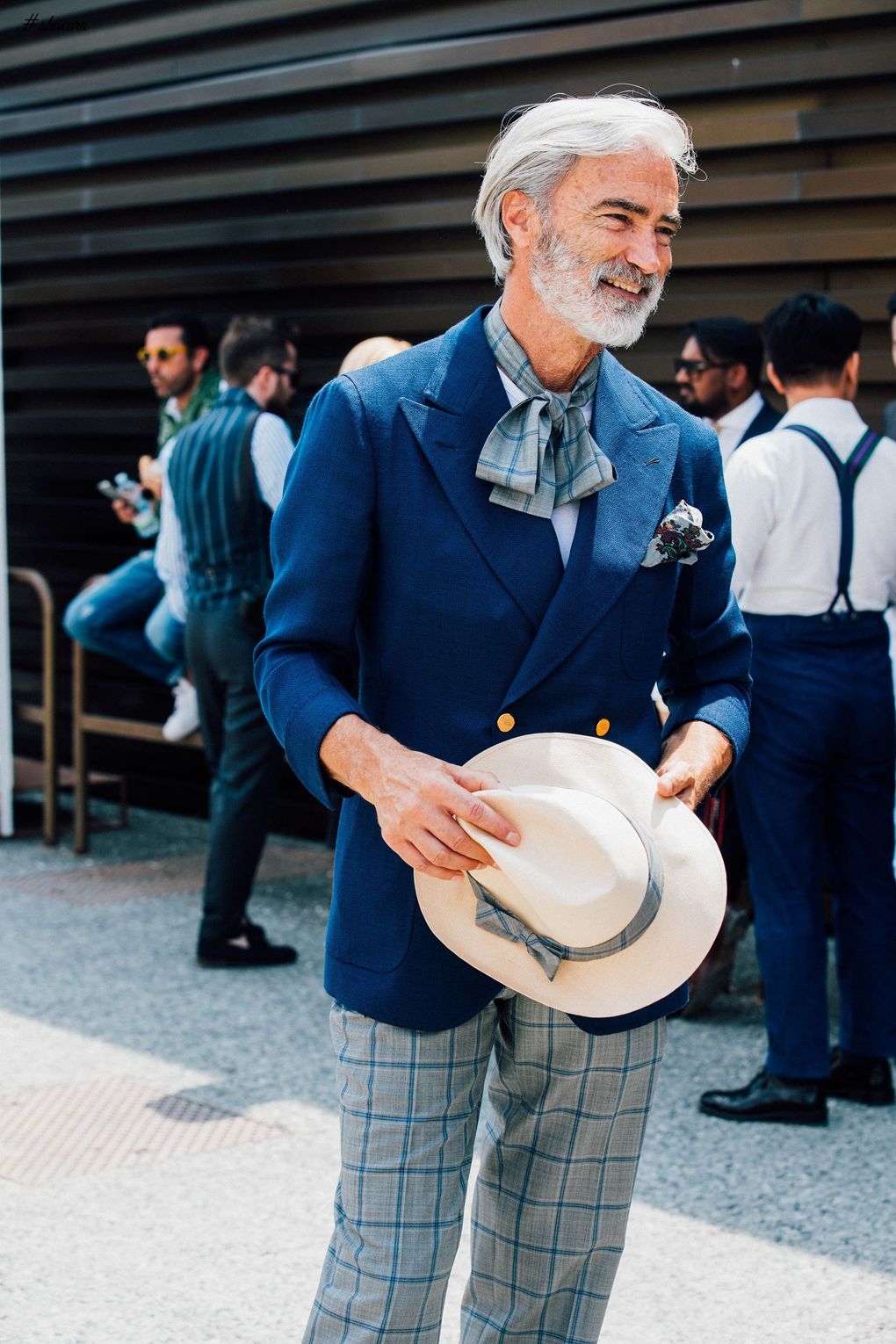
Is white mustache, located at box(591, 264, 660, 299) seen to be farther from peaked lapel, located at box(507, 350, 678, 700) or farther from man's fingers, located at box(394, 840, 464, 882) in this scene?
man's fingers, located at box(394, 840, 464, 882)

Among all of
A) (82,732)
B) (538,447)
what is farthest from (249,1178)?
(82,732)

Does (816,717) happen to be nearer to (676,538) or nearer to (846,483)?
(846,483)

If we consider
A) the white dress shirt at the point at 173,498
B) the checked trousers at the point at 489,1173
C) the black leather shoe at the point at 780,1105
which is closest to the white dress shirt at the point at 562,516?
the checked trousers at the point at 489,1173

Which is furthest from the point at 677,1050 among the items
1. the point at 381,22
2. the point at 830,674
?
the point at 381,22

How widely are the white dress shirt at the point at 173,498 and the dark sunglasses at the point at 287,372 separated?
22cm

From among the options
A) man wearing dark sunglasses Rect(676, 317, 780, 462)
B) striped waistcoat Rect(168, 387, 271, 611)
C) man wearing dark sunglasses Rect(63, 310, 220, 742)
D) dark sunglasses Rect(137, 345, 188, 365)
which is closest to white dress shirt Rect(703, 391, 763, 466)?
man wearing dark sunglasses Rect(676, 317, 780, 462)

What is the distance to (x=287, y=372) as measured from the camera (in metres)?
6.12

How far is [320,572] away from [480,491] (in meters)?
0.24

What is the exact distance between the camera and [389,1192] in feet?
7.19

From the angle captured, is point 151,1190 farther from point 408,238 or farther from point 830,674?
point 408,238

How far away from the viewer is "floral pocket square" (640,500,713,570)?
230 cm

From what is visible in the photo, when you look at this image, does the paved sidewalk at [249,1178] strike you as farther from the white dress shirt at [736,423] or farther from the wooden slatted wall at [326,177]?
the wooden slatted wall at [326,177]

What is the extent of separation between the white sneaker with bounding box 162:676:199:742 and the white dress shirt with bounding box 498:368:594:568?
4649mm

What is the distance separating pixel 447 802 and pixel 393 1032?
16.2 inches
